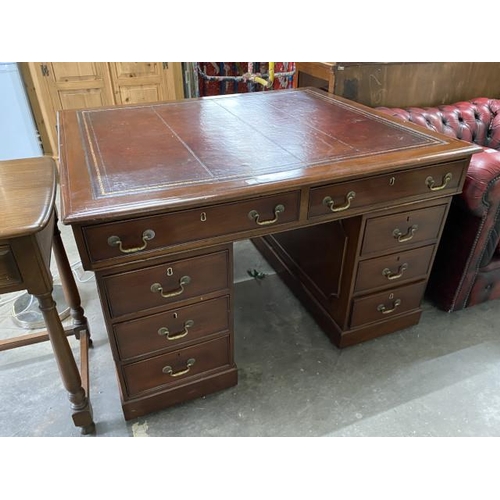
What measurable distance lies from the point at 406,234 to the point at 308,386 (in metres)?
0.70

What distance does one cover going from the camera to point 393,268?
1.59m

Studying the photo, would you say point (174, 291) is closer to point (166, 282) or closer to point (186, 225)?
point (166, 282)

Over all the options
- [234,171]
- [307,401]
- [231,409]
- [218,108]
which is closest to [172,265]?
[234,171]

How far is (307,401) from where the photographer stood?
1501mm

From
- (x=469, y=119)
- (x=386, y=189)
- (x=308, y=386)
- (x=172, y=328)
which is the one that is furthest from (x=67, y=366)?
(x=469, y=119)

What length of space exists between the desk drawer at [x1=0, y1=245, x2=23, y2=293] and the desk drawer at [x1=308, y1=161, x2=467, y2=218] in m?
0.83

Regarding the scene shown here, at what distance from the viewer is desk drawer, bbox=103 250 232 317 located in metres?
1.15

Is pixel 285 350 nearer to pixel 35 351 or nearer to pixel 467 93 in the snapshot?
pixel 35 351

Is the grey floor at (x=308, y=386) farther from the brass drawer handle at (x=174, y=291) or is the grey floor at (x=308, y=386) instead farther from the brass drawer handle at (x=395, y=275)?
the brass drawer handle at (x=174, y=291)

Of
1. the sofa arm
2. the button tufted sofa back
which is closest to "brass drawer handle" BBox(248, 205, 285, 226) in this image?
the sofa arm

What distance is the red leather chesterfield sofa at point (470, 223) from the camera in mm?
1563

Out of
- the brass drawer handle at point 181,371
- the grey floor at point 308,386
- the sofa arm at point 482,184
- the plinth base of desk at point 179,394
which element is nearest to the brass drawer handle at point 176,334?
the brass drawer handle at point 181,371

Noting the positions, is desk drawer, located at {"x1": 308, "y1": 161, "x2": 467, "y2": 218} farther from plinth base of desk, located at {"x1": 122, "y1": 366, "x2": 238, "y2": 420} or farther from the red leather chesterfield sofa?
plinth base of desk, located at {"x1": 122, "y1": 366, "x2": 238, "y2": 420}

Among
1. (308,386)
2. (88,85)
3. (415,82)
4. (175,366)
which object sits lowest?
(308,386)
